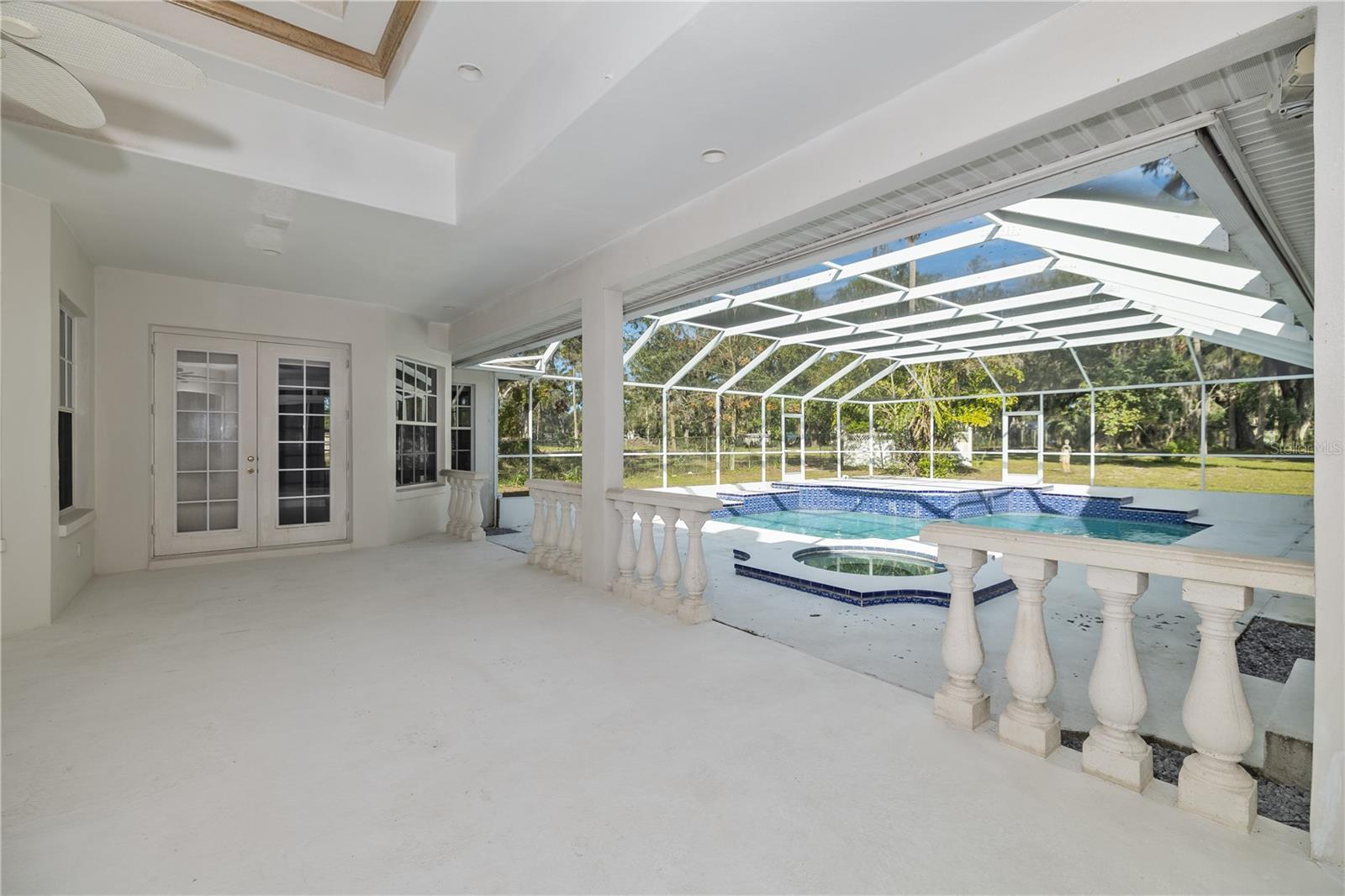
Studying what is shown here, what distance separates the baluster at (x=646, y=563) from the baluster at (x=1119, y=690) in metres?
2.68

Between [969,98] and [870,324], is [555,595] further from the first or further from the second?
[870,324]

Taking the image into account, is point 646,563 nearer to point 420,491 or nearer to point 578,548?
point 578,548

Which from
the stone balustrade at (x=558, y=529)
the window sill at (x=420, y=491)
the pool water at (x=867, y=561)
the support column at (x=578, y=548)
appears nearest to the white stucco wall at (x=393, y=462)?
the window sill at (x=420, y=491)

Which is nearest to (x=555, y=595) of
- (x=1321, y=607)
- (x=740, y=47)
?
(x=740, y=47)

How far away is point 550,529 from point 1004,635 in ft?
12.0

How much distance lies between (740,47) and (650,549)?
303 cm

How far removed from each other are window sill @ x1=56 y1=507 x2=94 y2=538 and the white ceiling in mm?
2093

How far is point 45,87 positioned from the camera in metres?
2.07

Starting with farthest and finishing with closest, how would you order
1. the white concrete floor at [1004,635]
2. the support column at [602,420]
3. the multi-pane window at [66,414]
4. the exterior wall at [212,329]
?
1. the exterior wall at [212,329]
2. the support column at [602,420]
3. the multi-pane window at [66,414]
4. the white concrete floor at [1004,635]

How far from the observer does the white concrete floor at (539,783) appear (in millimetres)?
1560

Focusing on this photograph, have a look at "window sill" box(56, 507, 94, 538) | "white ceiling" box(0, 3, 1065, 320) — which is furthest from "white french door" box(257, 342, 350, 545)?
"white ceiling" box(0, 3, 1065, 320)

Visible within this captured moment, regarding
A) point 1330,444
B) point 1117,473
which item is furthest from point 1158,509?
point 1330,444

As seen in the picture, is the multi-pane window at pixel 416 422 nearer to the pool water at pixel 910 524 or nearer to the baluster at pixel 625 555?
the baluster at pixel 625 555

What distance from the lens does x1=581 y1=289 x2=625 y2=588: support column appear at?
4527 millimetres
